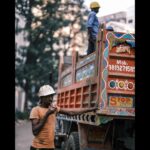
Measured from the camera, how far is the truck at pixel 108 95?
18.6 ft

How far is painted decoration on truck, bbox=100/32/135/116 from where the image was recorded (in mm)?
5648

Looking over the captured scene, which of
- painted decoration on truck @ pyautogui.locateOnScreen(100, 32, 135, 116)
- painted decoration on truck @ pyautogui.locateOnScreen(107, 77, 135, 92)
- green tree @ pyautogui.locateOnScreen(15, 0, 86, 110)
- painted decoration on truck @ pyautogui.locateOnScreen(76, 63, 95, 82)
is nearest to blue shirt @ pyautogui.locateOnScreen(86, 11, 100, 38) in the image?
painted decoration on truck @ pyautogui.locateOnScreen(76, 63, 95, 82)

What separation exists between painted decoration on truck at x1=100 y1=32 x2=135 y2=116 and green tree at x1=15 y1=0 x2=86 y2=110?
1572 cm

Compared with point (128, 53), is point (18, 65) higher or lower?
higher

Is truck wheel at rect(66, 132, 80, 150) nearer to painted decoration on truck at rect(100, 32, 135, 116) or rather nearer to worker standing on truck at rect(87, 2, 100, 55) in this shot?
painted decoration on truck at rect(100, 32, 135, 116)

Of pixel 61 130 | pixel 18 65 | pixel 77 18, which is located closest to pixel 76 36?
pixel 77 18

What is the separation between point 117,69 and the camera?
19.4 ft

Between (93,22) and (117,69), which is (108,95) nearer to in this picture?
(117,69)

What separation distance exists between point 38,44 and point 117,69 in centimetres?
1692

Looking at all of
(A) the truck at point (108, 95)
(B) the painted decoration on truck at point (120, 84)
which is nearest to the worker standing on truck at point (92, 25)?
(A) the truck at point (108, 95)
